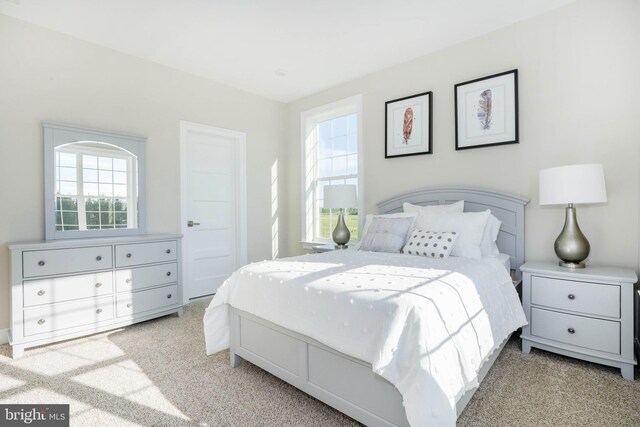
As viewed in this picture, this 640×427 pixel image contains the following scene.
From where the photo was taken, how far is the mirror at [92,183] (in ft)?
9.41

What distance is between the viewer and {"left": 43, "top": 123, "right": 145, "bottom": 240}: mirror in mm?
2867

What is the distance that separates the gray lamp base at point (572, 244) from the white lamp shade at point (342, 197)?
6.30 feet

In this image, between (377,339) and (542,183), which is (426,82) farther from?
(377,339)

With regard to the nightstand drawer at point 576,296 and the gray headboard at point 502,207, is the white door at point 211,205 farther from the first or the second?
the nightstand drawer at point 576,296

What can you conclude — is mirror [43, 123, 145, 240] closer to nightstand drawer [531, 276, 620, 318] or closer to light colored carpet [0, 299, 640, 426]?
light colored carpet [0, 299, 640, 426]

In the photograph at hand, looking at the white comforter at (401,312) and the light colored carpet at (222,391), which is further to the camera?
the light colored carpet at (222,391)

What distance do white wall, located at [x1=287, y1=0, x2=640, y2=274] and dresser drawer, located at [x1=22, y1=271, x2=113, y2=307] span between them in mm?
3127

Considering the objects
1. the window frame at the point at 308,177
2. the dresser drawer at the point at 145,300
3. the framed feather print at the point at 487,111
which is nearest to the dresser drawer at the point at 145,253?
the dresser drawer at the point at 145,300

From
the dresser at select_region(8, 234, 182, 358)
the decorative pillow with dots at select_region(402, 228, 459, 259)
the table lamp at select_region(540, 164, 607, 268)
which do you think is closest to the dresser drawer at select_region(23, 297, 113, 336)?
the dresser at select_region(8, 234, 182, 358)

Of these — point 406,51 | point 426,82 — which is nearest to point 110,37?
point 406,51

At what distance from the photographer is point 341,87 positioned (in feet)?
13.6

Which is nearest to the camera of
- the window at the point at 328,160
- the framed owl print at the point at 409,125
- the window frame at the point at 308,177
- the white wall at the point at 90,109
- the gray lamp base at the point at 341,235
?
the white wall at the point at 90,109

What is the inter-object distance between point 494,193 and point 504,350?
51.9 inches

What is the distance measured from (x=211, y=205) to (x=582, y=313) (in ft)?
12.4
